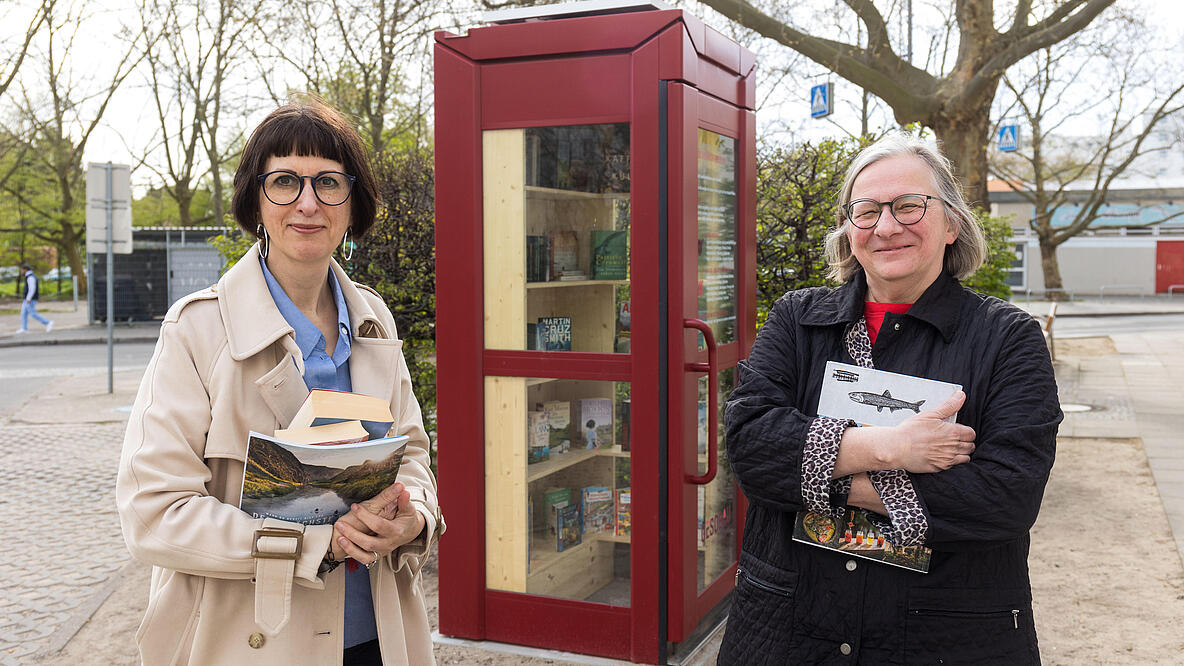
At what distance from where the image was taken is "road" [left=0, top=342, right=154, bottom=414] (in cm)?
1521

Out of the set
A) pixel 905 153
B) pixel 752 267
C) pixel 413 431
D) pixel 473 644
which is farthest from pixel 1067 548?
pixel 413 431

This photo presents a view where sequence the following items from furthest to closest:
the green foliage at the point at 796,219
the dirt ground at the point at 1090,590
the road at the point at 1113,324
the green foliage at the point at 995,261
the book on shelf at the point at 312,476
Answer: the road at the point at 1113,324 < the green foliage at the point at 995,261 < the green foliage at the point at 796,219 < the dirt ground at the point at 1090,590 < the book on shelf at the point at 312,476

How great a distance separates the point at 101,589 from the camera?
5.90 m

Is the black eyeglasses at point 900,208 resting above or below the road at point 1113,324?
above

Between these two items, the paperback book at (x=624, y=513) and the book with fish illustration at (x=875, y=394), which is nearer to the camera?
the book with fish illustration at (x=875, y=394)

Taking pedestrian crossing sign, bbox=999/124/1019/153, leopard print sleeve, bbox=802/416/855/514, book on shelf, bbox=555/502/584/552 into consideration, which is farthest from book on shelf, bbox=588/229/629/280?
pedestrian crossing sign, bbox=999/124/1019/153

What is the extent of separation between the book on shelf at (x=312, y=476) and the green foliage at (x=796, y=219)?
519 cm

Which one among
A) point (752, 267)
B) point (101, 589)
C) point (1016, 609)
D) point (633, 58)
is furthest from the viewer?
point (101, 589)

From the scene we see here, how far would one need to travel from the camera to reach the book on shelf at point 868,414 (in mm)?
2303

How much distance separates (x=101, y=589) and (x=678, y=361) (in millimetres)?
3984

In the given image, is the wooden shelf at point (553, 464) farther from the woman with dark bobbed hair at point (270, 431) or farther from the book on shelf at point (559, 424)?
the woman with dark bobbed hair at point (270, 431)

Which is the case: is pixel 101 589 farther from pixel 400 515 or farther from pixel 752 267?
pixel 400 515

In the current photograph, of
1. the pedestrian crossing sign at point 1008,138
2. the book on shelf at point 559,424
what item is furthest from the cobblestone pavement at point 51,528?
the pedestrian crossing sign at point 1008,138

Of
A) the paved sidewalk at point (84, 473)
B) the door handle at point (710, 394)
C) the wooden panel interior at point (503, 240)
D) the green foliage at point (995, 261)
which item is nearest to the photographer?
the door handle at point (710, 394)
